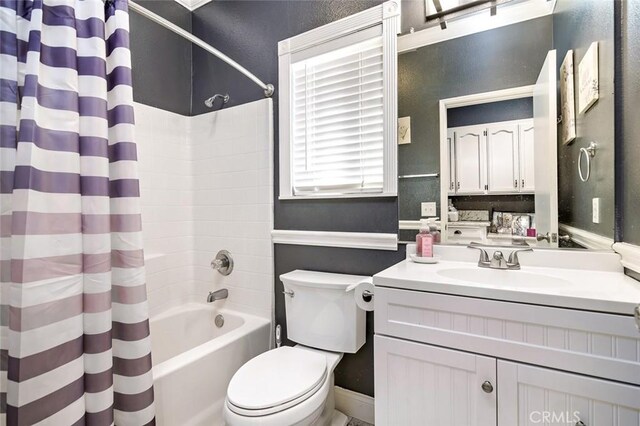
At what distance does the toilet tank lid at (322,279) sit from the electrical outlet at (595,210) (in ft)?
3.20

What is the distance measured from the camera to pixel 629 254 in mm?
1020

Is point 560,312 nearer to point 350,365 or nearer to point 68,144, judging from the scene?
point 350,365

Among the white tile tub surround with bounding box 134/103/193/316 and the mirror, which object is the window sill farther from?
the white tile tub surround with bounding box 134/103/193/316

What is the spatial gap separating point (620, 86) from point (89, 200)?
1.86 metres

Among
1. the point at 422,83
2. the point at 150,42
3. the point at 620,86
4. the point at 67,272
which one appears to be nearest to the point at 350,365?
the point at 67,272

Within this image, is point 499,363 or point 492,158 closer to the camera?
point 499,363

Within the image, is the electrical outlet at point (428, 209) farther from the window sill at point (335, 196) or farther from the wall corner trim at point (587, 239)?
the wall corner trim at point (587, 239)

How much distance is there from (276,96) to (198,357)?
1.51 m

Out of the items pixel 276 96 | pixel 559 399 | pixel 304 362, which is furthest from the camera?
pixel 276 96

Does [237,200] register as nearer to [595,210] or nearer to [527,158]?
[527,158]

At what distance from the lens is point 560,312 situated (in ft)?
2.83

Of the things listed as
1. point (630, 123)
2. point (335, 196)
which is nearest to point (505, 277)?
point (630, 123)

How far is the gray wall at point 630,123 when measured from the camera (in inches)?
38.7

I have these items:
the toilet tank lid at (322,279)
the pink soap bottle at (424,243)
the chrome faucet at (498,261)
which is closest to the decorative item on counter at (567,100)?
the chrome faucet at (498,261)
